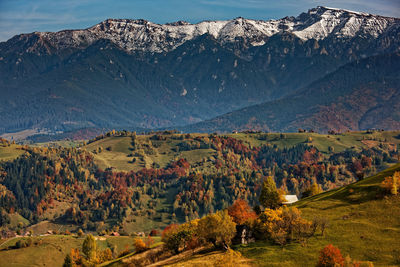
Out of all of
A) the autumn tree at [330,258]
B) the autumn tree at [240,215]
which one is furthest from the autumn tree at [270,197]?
the autumn tree at [330,258]

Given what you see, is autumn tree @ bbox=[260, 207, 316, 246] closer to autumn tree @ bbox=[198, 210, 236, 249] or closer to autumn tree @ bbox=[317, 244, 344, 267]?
autumn tree @ bbox=[198, 210, 236, 249]

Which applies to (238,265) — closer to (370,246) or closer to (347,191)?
(370,246)

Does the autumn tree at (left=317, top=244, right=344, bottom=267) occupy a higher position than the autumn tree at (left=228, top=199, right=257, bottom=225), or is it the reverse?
the autumn tree at (left=317, top=244, right=344, bottom=267)

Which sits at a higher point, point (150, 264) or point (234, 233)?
point (234, 233)

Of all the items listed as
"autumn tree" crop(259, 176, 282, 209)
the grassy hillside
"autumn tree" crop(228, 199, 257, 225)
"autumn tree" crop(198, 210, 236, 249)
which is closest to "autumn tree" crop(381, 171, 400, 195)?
the grassy hillside

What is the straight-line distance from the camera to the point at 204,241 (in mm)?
137625

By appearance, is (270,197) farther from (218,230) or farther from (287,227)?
(218,230)

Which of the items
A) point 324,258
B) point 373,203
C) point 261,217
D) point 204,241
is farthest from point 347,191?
point 324,258

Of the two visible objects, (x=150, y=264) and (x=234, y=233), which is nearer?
(x=234, y=233)

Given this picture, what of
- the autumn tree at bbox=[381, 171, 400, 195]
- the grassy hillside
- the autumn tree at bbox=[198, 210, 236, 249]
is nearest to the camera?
the grassy hillside

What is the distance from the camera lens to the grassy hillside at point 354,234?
10769cm

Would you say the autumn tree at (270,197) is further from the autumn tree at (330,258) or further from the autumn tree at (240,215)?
the autumn tree at (330,258)

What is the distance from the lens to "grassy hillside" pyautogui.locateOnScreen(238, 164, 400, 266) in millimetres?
107688

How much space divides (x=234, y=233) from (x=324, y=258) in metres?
35.8
